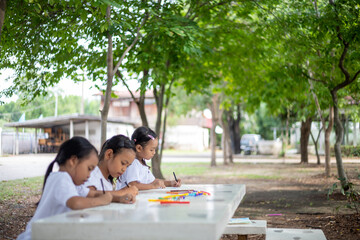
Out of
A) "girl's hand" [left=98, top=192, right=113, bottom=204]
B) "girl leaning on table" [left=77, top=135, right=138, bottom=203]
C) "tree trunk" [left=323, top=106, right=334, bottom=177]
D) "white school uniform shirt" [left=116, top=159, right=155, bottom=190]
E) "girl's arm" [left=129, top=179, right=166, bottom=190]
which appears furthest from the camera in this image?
"tree trunk" [left=323, top=106, right=334, bottom=177]

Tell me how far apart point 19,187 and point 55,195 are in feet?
18.7

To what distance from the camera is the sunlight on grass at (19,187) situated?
7.03 metres

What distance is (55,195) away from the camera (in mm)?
2473

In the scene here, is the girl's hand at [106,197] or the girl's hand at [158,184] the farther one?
the girl's hand at [158,184]

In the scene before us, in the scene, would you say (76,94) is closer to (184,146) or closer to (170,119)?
(170,119)

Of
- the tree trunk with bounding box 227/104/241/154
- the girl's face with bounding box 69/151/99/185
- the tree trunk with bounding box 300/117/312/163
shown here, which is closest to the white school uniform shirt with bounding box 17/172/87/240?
the girl's face with bounding box 69/151/99/185

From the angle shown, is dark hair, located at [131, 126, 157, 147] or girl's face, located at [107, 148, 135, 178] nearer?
girl's face, located at [107, 148, 135, 178]

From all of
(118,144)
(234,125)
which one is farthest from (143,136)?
(234,125)

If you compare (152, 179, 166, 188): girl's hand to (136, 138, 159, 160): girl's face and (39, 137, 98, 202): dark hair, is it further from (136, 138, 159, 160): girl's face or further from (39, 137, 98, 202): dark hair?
(39, 137, 98, 202): dark hair

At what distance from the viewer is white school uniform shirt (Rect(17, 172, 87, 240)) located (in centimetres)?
245

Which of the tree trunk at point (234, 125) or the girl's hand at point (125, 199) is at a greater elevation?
the tree trunk at point (234, 125)

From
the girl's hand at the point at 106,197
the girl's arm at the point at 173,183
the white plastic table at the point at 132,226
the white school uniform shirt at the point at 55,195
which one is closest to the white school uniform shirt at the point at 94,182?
the girl's hand at the point at 106,197

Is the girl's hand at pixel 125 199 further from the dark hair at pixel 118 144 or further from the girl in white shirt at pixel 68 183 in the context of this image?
the dark hair at pixel 118 144

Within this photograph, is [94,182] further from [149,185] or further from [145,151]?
[145,151]
